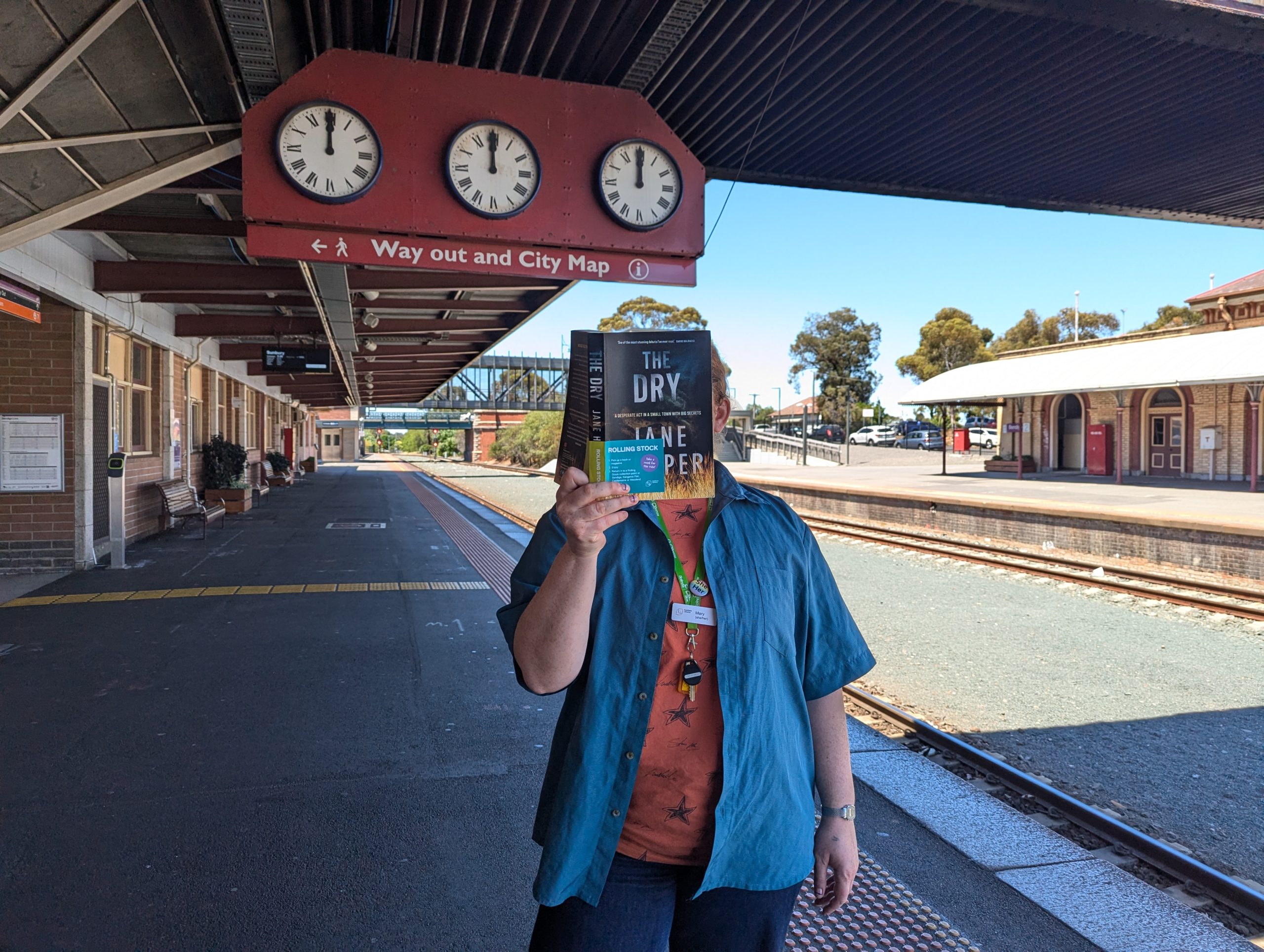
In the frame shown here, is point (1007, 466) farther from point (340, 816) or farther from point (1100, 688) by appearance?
point (340, 816)

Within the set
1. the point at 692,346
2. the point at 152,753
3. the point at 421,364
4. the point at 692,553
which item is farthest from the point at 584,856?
the point at 421,364

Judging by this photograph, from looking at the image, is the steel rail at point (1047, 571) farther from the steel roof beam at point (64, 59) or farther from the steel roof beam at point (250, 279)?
the steel roof beam at point (64, 59)

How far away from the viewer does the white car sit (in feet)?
175

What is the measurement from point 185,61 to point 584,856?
6.33 m

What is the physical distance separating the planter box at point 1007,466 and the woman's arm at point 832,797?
1202 inches

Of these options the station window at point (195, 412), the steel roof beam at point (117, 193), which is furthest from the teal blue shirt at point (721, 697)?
the station window at point (195, 412)

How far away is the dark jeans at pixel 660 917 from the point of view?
1.70 metres

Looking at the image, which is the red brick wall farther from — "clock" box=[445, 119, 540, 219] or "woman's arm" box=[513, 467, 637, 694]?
"woman's arm" box=[513, 467, 637, 694]

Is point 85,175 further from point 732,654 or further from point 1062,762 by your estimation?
point 1062,762

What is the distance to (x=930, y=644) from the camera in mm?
7438

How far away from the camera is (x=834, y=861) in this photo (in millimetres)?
1923

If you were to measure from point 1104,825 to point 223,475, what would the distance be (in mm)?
17994

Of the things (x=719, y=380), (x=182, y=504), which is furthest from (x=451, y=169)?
(x=182, y=504)

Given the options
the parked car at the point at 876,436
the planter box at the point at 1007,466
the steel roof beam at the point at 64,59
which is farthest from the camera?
the parked car at the point at 876,436
